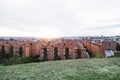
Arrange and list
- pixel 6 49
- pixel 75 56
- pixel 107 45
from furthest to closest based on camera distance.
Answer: pixel 107 45 < pixel 6 49 < pixel 75 56

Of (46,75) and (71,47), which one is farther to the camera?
(71,47)

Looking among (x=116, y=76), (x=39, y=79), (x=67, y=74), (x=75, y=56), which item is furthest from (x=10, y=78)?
(x=75, y=56)

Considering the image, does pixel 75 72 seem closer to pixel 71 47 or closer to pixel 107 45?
pixel 71 47

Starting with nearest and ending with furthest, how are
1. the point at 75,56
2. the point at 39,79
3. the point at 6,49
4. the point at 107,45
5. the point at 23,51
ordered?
1. the point at 39,79
2. the point at 75,56
3. the point at 23,51
4. the point at 6,49
5. the point at 107,45

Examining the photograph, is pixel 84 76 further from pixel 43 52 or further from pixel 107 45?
pixel 107 45

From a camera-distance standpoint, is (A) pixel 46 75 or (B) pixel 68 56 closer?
(A) pixel 46 75

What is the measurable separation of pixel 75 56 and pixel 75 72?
68.3 ft

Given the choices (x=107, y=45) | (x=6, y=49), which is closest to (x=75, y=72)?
(x=6, y=49)

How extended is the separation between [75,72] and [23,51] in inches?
1068

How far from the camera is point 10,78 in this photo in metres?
11.8

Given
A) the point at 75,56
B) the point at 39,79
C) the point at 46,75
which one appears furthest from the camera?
the point at 75,56

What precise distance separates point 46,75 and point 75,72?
192 cm

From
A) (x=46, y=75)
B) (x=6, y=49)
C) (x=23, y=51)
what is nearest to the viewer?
(x=46, y=75)

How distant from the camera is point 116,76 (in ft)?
37.9
